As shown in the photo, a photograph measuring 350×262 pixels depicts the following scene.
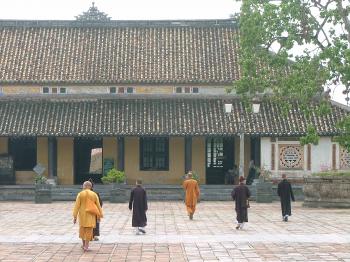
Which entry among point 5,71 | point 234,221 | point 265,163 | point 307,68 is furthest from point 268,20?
point 5,71

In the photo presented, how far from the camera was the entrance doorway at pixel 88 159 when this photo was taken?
37188 mm

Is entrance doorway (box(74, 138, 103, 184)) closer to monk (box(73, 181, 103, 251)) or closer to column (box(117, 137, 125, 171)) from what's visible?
column (box(117, 137, 125, 171))

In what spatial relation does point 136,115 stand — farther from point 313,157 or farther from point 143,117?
point 313,157

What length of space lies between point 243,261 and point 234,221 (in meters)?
8.33

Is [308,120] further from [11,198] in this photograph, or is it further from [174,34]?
[11,198]

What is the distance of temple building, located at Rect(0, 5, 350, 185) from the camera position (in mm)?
34781

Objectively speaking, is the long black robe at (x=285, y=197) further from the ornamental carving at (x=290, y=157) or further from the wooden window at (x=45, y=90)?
the wooden window at (x=45, y=90)

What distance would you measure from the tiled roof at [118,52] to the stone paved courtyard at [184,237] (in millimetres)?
13122

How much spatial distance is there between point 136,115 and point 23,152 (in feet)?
20.1

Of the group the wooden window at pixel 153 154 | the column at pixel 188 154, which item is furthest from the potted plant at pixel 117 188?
the wooden window at pixel 153 154

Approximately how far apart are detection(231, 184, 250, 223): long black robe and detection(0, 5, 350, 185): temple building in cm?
1437

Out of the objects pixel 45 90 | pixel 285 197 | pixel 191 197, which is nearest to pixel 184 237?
pixel 191 197

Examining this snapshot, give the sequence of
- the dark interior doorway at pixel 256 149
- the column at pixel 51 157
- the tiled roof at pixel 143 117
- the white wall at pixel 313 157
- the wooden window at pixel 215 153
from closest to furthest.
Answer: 1. the tiled roof at pixel 143 117
2. the white wall at pixel 313 157
3. the column at pixel 51 157
4. the dark interior doorway at pixel 256 149
5. the wooden window at pixel 215 153

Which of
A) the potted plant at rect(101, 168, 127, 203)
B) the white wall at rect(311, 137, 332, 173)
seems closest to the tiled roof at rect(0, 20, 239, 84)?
the white wall at rect(311, 137, 332, 173)
